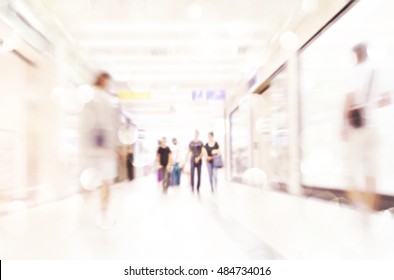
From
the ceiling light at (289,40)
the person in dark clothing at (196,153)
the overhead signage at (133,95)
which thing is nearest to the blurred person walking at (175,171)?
the person in dark clothing at (196,153)

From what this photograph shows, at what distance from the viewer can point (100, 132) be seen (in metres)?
2.68

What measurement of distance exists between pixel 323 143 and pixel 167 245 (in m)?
3.71

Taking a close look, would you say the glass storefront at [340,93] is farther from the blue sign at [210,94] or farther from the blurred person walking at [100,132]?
the blue sign at [210,94]

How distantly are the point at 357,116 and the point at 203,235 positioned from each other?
1.33 m

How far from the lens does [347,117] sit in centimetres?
264

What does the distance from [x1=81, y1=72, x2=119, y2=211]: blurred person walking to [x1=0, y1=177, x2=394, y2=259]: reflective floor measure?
0.49 metres

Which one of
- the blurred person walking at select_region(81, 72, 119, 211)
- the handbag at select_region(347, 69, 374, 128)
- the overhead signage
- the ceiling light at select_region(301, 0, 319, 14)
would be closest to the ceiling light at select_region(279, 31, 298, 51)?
the ceiling light at select_region(301, 0, 319, 14)

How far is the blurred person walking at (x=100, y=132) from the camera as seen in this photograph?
8.38 ft

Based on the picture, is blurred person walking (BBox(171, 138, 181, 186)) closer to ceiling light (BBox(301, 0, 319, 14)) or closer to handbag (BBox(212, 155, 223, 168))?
handbag (BBox(212, 155, 223, 168))

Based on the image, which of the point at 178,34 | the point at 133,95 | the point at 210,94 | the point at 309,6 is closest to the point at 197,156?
the point at 178,34

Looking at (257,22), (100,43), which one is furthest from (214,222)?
(100,43)

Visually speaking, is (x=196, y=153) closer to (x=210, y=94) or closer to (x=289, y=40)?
(x=289, y=40)

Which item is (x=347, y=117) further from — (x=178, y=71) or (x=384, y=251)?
(x=178, y=71)

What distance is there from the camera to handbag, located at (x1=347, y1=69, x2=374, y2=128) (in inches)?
100.0
